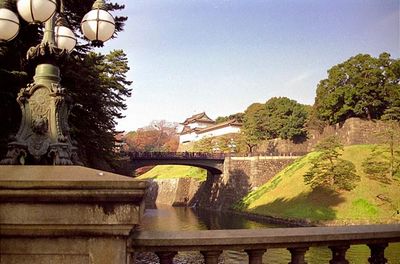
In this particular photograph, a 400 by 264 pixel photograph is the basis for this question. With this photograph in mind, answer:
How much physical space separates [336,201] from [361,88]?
21758 mm

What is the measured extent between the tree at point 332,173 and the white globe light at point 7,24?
33.7 metres

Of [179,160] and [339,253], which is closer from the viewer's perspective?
[339,253]

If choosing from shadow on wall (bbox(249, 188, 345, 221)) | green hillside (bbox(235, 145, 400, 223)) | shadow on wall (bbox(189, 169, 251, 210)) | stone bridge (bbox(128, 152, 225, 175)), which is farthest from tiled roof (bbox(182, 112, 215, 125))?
shadow on wall (bbox(249, 188, 345, 221))

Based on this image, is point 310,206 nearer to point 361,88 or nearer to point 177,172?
point 361,88

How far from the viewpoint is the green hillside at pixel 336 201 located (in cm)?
3058

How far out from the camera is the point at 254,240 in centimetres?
315

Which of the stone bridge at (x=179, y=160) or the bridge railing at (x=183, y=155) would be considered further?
the bridge railing at (x=183, y=155)

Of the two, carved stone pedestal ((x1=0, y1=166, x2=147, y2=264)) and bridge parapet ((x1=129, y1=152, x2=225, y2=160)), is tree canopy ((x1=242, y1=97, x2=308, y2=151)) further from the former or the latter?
carved stone pedestal ((x1=0, y1=166, x2=147, y2=264))

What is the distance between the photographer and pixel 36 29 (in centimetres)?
1238

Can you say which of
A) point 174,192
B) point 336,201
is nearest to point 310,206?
point 336,201

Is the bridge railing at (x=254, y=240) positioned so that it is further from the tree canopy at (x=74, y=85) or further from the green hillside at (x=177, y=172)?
the green hillside at (x=177, y=172)

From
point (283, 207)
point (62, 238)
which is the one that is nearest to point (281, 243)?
point (62, 238)

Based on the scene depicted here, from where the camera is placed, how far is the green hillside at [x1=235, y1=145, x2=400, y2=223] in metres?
30.6

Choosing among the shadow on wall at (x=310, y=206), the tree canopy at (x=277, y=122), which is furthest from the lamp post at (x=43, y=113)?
the tree canopy at (x=277, y=122)
